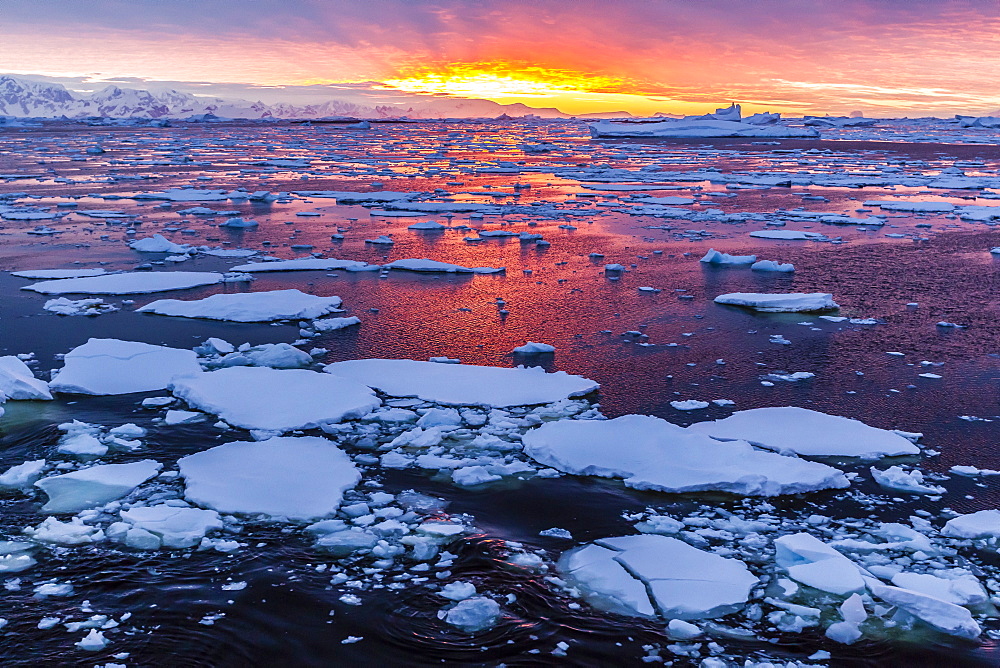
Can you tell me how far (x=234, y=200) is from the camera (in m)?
15.3

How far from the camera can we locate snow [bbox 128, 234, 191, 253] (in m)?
9.63

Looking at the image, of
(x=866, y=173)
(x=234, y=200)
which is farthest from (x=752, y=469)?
(x=866, y=173)

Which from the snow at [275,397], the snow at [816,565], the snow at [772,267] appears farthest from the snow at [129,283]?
the snow at [816,565]

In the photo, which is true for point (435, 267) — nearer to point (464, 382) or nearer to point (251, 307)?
point (251, 307)

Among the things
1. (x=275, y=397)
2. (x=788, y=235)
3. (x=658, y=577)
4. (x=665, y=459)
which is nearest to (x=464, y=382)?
(x=275, y=397)

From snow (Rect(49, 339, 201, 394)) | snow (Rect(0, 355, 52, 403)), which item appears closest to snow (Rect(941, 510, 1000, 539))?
snow (Rect(49, 339, 201, 394))

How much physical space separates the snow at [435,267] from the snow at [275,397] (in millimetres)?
3547

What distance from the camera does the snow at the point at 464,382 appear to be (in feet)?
16.0

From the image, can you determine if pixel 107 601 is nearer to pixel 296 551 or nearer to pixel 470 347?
pixel 296 551

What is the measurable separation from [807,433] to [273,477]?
113 inches

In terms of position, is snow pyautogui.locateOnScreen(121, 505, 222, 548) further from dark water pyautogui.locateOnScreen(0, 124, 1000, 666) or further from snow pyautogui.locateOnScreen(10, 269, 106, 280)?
snow pyautogui.locateOnScreen(10, 269, 106, 280)

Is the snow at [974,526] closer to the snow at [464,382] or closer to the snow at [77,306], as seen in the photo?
the snow at [464,382]

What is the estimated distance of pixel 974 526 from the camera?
336cm

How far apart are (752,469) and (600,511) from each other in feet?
2.85
